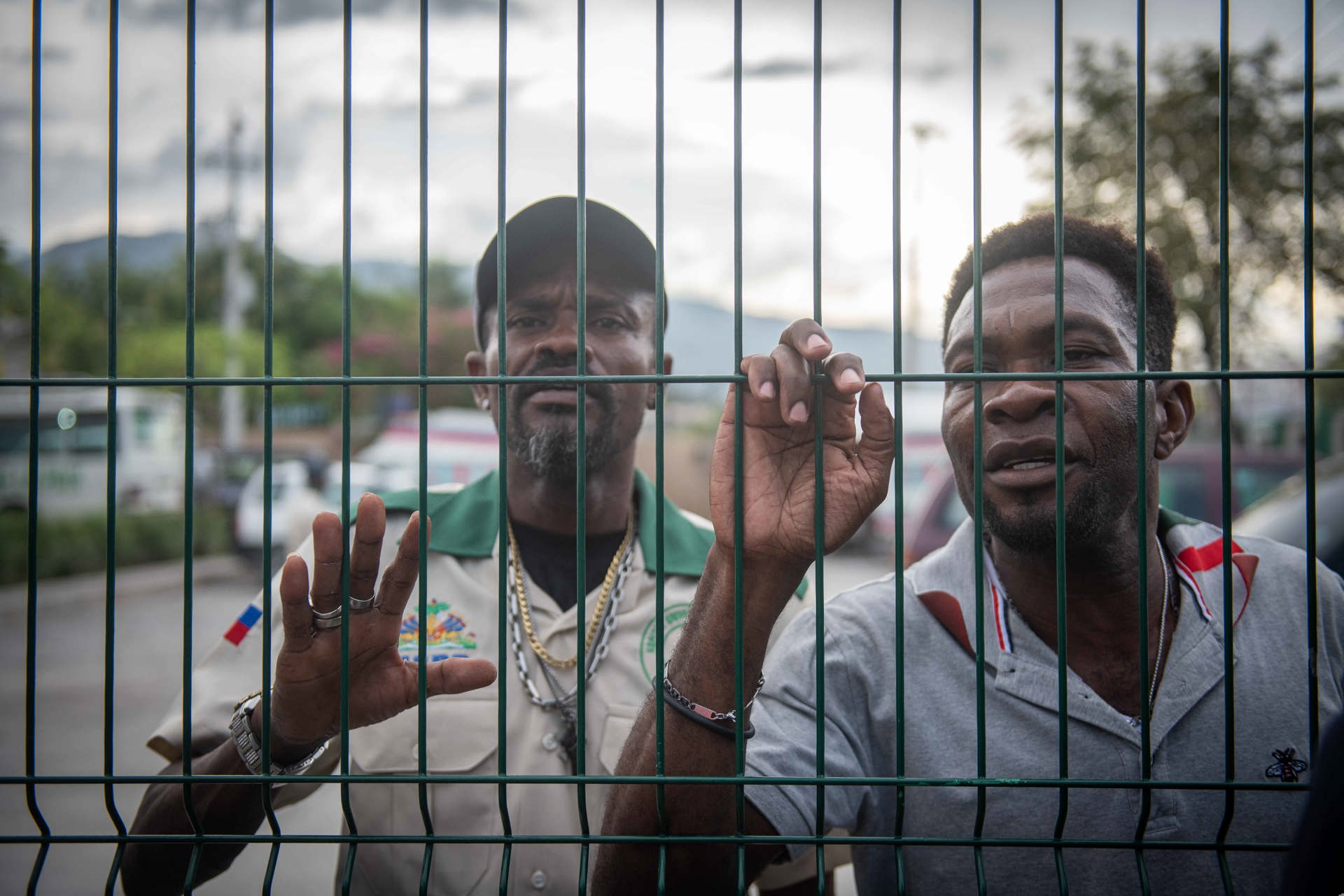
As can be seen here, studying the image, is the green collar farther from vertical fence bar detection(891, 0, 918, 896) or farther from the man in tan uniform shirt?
vertical fence bar detection(891, 0, 918, 896)

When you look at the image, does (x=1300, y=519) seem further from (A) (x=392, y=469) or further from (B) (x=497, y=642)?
(A) (x=392, y=469)

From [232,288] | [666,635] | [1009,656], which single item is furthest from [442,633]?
[232,288]

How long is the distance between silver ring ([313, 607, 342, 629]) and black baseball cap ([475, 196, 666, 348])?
1090mm

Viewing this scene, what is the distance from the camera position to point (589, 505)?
237cm

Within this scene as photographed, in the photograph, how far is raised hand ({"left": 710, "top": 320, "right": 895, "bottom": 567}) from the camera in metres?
1.42

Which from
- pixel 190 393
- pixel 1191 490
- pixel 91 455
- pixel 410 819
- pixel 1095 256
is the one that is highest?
pixel 1095 256

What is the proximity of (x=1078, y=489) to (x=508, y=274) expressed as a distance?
1379 millimetres

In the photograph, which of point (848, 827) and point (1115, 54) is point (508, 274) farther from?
point (1115, 54)

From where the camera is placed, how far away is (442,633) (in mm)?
2168

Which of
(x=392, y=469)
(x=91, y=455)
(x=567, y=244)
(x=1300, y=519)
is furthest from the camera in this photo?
(x=91, y=455)

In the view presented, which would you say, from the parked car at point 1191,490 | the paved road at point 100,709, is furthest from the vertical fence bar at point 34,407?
the parked car at point 1191,490

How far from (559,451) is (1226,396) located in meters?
1.39

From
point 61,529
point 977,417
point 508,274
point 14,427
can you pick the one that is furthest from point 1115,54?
point 14,427

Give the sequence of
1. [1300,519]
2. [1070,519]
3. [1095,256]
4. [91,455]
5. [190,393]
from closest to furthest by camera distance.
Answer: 1. [190,393]
2. [1070,519]
3. [1095,256]
4. [1300,519]
5. [91,455]
